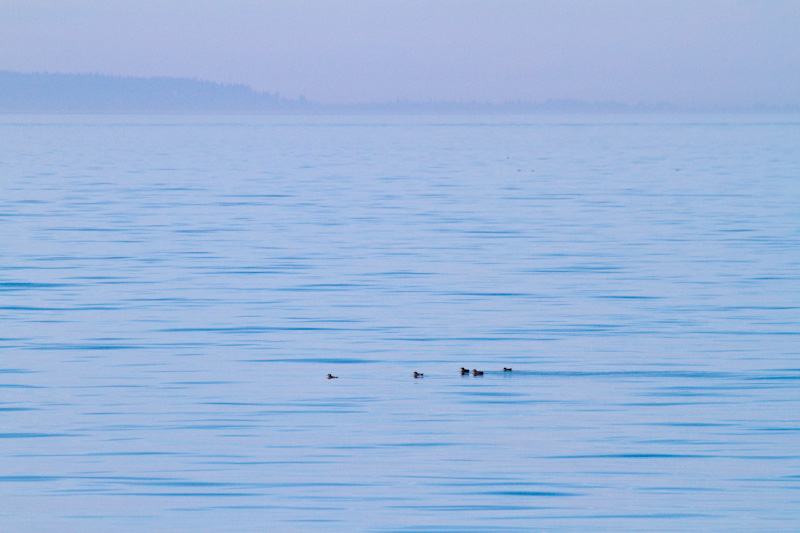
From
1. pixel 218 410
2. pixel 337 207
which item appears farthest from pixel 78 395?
pixel 337 207

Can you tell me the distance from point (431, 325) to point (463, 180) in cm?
3654

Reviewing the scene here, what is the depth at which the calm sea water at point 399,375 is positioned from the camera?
969cm

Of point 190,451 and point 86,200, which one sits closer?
point 190,451

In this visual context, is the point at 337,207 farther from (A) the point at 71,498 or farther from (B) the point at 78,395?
(A) the point at 71,498

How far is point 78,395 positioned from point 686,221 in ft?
74.4

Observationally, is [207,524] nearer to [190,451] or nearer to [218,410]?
[190,451]

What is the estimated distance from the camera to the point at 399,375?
1419 cm

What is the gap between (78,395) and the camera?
1316cm

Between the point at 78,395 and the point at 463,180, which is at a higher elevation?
the point at 78,395

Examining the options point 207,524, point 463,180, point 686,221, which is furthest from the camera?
point 463,180

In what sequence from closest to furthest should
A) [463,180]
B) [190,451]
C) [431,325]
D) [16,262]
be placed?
1. [190,451]
2. [431,325]
3. [16,262]
4. [463,180]

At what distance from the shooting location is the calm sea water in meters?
9.69

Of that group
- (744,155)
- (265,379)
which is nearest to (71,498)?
(265,379)

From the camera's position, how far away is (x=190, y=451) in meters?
11.0
